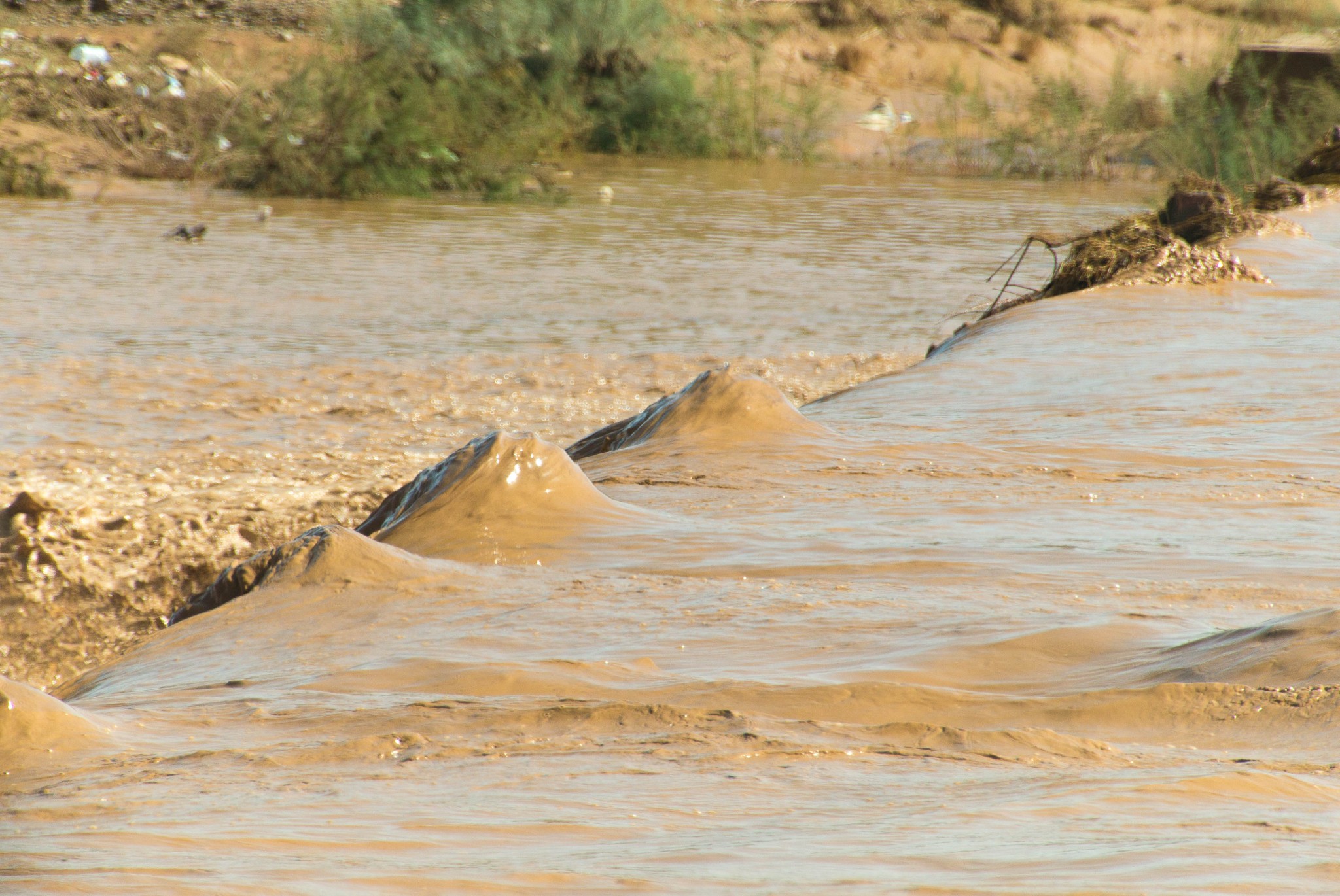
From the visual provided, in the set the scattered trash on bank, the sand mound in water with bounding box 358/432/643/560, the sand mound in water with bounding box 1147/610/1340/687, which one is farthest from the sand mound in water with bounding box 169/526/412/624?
the scattered trash on bank

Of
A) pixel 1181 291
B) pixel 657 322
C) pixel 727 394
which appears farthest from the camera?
pixel 657 322

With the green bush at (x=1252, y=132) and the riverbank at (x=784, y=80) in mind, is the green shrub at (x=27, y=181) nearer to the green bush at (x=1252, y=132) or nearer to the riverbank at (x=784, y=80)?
the riverbank at (x=784, y=80)

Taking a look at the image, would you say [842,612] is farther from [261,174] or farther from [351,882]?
[261,174]

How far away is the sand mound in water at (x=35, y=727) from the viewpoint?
7.24ft

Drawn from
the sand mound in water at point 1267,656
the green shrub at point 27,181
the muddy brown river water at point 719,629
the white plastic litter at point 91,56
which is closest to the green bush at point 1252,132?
the muddy brown river water at point 719,629

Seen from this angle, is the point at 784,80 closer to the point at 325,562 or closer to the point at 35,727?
the point at 325,562

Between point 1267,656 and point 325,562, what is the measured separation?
1.76 metres

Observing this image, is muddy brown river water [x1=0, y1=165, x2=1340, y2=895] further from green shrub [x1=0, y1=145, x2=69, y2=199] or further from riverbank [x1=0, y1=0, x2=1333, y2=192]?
riverbank [x1=0, y1=0, x2=1333, y2=192]

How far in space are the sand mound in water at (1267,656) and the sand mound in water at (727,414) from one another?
6.32 ft

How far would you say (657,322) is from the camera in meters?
9.86

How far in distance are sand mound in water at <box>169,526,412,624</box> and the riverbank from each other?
41.8 ft

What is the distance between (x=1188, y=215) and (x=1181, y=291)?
6.11ft

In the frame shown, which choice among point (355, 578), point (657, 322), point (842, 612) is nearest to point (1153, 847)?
point (842, 612)

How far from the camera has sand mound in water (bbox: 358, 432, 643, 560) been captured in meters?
3.40
